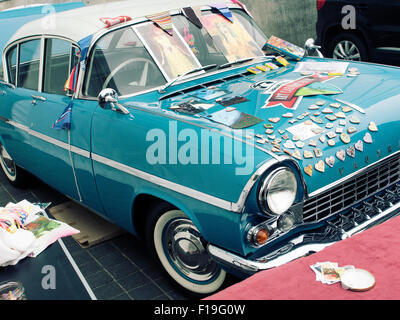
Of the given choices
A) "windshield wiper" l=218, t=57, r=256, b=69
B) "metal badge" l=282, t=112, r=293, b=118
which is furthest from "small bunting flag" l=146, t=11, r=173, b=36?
"metal badge" l=282, t=112, r=293, b=118

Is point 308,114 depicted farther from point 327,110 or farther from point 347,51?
point 347,51

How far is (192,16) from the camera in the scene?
159 inches

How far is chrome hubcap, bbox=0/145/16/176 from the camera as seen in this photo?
5.39 metres

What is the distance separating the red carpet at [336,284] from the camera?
79.3 inches

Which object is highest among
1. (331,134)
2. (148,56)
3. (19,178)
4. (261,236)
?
(148,56)

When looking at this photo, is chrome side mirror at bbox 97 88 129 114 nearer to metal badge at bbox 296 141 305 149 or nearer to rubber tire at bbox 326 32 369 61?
metal badge at bbox 296 141 305 149

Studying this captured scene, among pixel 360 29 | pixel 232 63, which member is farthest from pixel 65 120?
pixel 360 29

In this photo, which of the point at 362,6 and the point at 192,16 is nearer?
the point at 192,16

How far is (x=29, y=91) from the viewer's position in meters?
4.49

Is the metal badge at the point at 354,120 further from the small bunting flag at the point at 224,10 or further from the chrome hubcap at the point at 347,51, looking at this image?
the chrome hubcap at the point at 347,51

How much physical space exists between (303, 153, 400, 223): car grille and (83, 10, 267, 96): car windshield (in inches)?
54.8

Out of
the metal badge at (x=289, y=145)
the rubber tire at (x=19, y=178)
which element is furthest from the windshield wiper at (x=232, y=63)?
the rubber tire at (x=19, y=178)

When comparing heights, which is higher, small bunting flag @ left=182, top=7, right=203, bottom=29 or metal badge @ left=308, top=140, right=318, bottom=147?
small bunting flag @ left=182, top=7, right=203, bottom=29

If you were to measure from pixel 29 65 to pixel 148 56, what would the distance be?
1.44 meters
